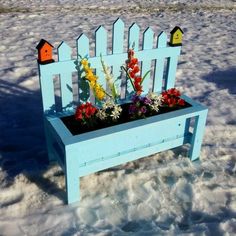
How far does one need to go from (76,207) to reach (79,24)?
18.6 feet

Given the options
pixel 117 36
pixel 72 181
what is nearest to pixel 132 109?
pixel 117 36

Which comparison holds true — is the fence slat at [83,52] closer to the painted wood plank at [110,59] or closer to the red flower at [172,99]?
the painted wood plank at [110,59]

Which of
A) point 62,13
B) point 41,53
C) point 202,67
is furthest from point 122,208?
point 62,13

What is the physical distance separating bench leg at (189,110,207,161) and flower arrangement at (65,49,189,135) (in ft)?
0.65

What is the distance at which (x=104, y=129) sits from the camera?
2822mm

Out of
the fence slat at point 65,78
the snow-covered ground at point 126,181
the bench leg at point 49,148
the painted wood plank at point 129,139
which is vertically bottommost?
the snow-covered ground at point 126,181

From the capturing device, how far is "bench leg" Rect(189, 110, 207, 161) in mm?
3222

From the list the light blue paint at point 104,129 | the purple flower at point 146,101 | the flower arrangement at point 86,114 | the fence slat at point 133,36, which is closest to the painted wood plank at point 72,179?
the light blue paint at point 104,129

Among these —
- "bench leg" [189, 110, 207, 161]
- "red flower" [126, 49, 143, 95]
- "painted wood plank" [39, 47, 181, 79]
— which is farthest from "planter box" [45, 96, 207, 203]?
"painted wood plank" [39, 47, 181, 79]

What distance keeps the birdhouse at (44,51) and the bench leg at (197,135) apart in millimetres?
1479

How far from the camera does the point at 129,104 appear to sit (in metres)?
3.26

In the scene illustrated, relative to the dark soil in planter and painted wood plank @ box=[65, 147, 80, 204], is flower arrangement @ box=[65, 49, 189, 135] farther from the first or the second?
painted wood plank @ box=[65, 147, 80, 204]

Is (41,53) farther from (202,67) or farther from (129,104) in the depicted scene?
(202,67)

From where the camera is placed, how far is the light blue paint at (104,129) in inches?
108
